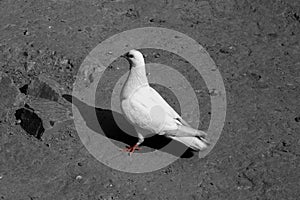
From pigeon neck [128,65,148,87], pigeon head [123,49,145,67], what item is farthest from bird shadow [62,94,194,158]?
pigeon head [123,49,145,67]

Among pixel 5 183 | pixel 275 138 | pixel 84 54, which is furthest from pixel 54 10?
pixel 275 138

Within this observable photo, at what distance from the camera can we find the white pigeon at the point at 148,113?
6184mm

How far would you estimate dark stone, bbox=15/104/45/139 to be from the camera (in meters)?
6.71

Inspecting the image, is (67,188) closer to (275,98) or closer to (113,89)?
(113,89)

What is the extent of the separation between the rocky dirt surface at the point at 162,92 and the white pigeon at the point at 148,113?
361 millimetres

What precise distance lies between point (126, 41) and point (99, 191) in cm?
316

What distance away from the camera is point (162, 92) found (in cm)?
750

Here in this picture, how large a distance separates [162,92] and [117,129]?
0.97 metres

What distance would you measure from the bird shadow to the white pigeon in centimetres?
30

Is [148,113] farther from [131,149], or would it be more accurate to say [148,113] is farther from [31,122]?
[31,122]

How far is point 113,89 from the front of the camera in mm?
7516

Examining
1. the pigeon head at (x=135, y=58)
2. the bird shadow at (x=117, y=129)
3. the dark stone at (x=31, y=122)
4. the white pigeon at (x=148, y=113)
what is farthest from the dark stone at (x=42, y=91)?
the pigeon head at (x=135, y=58)

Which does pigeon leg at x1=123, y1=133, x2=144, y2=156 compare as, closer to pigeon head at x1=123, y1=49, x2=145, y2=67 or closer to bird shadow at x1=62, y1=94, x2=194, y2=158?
bird shadow at x1=62, y1=94, x2=194, y2=158

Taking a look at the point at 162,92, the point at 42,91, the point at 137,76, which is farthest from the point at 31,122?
the point at 162,92
